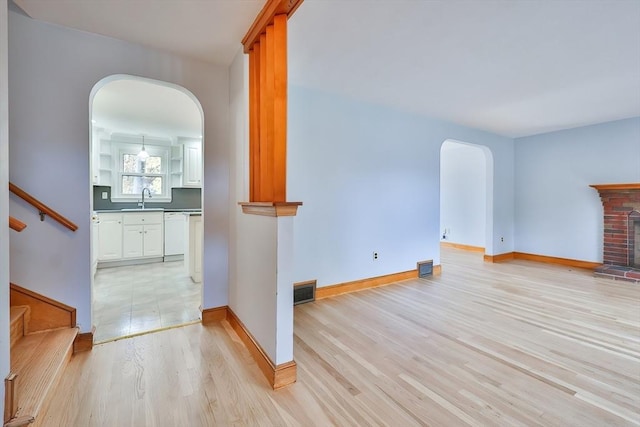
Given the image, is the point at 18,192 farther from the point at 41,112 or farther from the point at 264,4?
the point at 264,4

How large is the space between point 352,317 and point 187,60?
2.82 meters

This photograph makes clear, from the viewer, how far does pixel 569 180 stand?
4.98 metres

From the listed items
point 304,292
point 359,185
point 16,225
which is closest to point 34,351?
point 16,225

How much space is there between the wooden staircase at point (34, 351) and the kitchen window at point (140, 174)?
3980mm

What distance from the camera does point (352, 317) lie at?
2770mm

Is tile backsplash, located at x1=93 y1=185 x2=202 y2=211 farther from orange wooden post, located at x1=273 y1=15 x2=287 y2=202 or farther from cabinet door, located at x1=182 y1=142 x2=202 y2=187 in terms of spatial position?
orange wooden post, located at x1=273 y1=15 x2=287 y2=202

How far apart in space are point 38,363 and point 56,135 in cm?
151

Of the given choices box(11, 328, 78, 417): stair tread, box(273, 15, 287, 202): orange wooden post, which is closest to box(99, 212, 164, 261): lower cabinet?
box(11, 328, 78, 417): stair tread

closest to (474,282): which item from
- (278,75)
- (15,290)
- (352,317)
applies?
(352,317)

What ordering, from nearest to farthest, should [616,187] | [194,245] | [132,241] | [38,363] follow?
[38,363] → [194,245] → [616,187] → [132,241]

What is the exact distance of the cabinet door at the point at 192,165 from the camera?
559 cm

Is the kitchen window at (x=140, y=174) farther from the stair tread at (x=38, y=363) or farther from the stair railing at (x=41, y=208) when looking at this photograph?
the stair tread at (x=38, y=363)

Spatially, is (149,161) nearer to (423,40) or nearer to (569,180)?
(423,40)

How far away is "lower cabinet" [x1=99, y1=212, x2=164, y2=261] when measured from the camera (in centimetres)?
462
